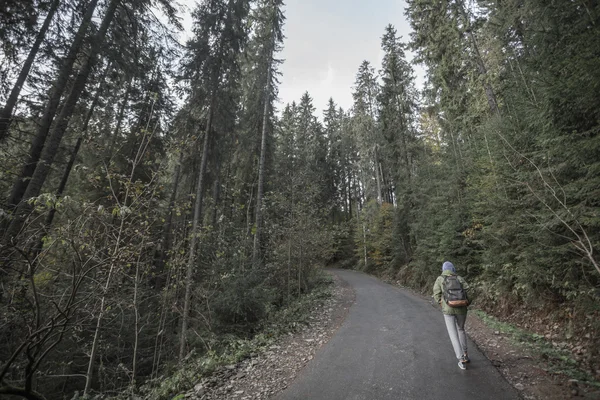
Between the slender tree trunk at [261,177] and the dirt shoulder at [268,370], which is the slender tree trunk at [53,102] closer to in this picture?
the dirt shoulder at [268,370]

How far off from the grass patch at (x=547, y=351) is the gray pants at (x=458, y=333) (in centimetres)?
122

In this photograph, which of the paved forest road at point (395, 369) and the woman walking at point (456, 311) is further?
the woman walking at point (456, 311)

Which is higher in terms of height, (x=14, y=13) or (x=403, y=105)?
(x=403, y=105)

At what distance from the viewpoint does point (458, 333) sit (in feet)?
16.2

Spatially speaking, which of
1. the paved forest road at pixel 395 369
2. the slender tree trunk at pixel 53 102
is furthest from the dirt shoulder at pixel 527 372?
the slender tree trunk at pixel 53 102

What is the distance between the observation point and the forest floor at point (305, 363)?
377cm

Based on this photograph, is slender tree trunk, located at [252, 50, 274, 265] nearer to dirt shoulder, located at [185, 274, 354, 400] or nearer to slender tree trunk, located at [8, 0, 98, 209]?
dirt shoulder, located at [185, 274, 354, 400]

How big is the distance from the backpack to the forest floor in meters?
1.14

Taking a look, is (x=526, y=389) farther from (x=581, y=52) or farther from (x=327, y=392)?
(x=581, y=52)

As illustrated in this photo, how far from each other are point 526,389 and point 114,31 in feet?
39.0

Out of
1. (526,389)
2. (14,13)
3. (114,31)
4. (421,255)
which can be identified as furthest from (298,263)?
(14,13)

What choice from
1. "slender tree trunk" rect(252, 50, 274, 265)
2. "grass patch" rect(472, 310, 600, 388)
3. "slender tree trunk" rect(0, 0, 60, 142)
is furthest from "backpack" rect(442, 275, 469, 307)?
"slender tree trunk" rect(0, 0, 60, 142)

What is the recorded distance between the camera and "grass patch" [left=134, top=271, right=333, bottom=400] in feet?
16.3

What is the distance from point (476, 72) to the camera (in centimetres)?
1215
